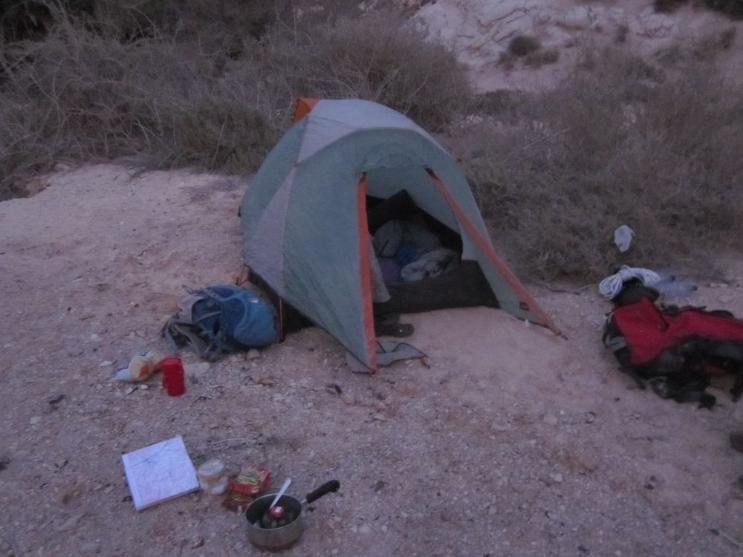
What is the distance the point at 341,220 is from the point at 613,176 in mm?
2279

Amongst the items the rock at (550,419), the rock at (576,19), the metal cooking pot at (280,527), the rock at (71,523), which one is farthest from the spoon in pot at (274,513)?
the rock at (576,19)

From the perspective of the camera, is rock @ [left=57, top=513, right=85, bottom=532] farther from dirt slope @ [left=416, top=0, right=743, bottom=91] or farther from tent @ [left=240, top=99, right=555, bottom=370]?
dirt slope @ [left=416, top=0, right=743, bottom=91]

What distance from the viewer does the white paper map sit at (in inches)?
113

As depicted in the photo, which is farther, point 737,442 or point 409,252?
point 409,252

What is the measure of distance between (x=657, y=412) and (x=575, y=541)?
101 cm

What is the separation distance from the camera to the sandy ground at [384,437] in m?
2.76

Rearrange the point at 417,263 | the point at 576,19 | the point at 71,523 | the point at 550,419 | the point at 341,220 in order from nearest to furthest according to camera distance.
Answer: the point at 71,523 → the point at 550,419 → the point at 341,220 → the point at 417,263 → the point at 576,19

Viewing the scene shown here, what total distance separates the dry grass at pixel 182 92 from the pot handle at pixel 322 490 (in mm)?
4292

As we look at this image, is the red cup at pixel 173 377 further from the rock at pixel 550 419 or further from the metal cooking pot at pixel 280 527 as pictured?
the rock at pixel 550 419

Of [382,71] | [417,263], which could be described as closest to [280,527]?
[417,263]

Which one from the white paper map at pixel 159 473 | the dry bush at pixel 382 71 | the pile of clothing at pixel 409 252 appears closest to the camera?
the white paper map at pixel 159 473

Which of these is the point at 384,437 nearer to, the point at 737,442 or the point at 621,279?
the point at 737,442

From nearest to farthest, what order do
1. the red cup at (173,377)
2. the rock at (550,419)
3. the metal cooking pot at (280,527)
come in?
the metal cooking pot at (280,527), the rock at (550,419), the red cup at (173,377)

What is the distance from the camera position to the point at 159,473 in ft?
9.77
